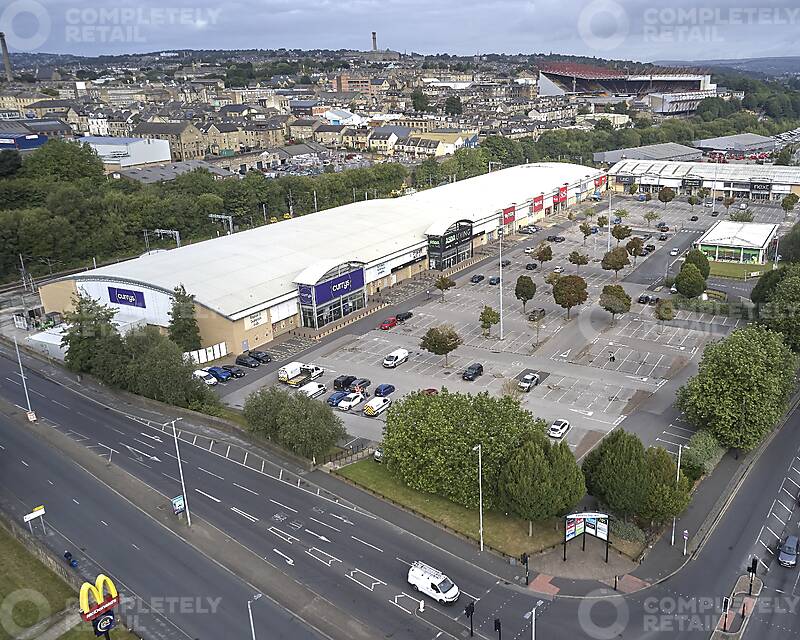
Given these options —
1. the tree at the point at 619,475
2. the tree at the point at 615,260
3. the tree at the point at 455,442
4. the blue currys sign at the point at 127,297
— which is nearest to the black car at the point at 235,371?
the blue currys sign at the point at 127,297

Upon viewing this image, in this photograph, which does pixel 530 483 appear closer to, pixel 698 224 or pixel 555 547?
pixel 555 547

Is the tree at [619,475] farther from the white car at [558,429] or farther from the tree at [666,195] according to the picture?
the tree at [666,195]

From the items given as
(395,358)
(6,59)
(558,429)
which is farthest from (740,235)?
(6,59)

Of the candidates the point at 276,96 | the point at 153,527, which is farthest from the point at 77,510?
the point at 276,96

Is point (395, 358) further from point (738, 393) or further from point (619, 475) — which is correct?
Result: point (738, 393)

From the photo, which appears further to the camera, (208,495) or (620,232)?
(620,232)

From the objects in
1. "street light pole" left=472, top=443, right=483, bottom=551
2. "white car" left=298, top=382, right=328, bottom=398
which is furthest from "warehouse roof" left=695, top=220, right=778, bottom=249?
"street light pole" left=472, top=443, right=483, bottom=551

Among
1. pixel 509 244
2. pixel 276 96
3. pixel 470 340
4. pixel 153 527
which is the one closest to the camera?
pixel 153 527

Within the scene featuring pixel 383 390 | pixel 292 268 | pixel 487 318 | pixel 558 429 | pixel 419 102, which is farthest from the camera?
pixel 419 102

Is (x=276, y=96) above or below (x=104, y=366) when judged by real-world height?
above
